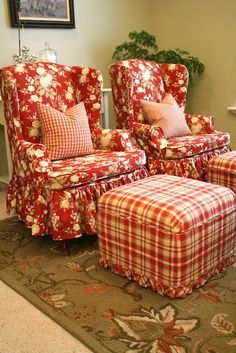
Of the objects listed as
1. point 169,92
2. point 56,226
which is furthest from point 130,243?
point 169,92

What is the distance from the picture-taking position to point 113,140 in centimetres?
263

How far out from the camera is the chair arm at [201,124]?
125 inches

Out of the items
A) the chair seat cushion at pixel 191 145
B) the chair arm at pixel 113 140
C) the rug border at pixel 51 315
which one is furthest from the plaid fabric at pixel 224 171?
the rug border at pixel 51 315

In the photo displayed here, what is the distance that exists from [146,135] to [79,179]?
2.74 ft

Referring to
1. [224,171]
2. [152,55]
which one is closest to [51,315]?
[224,171]

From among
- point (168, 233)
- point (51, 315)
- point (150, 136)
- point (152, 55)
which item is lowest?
point (51, 315)

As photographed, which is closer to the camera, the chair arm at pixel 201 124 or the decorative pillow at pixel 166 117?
the decorative pillow at pixel 166 117

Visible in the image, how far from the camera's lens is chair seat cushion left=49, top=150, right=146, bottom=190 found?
2108 mm

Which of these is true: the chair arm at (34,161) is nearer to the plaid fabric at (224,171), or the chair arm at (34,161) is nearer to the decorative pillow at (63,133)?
the decorative pillow at (63,133)

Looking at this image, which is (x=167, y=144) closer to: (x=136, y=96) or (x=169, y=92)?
(x=136, y=96)

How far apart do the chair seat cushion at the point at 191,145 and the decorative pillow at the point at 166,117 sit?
0.21 ft

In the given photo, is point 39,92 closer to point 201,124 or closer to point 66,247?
point 66,247

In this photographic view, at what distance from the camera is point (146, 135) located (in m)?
2.80

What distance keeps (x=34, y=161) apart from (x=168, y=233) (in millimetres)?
915
